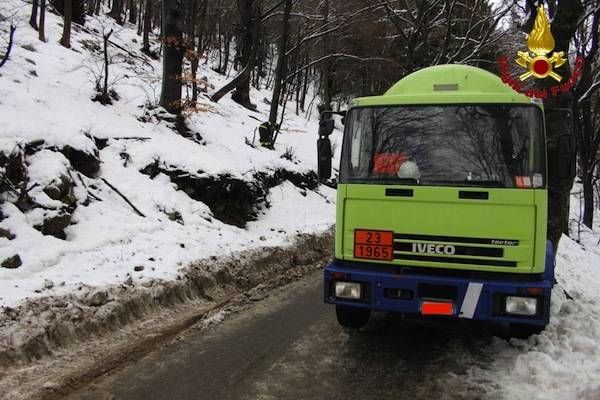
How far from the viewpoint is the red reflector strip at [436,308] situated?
15.4ft

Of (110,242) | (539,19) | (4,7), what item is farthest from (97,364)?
(4,7)

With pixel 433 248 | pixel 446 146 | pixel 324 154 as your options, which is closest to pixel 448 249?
pixel 433 248

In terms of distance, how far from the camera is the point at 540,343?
5172 millimetres

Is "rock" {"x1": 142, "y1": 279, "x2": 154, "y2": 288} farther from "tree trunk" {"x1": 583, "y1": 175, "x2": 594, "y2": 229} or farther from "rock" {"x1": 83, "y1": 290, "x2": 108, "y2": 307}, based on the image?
"tree trunk" {"x1": 583, "y1": 175, "x2": 594, "y2": 229}

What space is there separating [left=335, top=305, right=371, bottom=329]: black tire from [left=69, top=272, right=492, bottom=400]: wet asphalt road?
163 millimetres

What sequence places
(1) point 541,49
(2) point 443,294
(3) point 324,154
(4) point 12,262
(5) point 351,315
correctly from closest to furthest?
(2) point 443,294, (5) point 351,315, (3) point 324,154, (4) point 12,262, (1) point 541,49

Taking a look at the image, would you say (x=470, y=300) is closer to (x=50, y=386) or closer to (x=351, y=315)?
(x=351, y=315)

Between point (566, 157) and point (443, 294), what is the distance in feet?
5.84

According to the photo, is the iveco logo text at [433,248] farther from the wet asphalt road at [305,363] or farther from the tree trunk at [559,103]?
Result: the tree trunk at [559,103]

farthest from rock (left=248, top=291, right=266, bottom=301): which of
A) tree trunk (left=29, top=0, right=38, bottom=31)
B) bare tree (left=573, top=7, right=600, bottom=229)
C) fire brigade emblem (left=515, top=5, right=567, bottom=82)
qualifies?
tree trunk (left=29, top=0, right=38, bottom=31)

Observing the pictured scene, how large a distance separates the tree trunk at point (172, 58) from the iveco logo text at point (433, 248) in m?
9.87

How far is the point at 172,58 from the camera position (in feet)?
44.9

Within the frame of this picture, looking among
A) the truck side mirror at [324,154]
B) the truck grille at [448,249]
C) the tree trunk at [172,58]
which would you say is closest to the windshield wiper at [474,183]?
the truck grille at [448,249]

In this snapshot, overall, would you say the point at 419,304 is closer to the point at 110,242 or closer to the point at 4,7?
the point at 110,242
